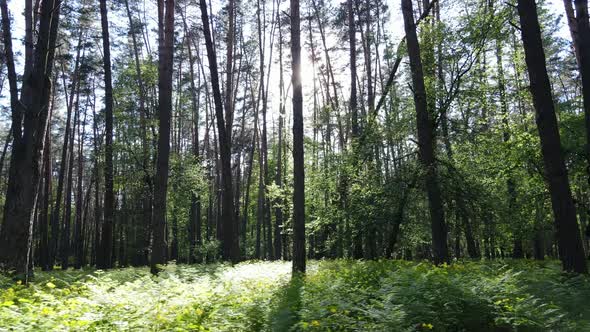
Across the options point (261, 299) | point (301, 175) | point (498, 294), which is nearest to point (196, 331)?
point (261, 299)

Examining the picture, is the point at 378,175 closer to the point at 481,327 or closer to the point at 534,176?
the point at 534,176

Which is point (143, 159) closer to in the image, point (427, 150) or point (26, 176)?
point (26, 176)

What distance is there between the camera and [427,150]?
11.6 metres

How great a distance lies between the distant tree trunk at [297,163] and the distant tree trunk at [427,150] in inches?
130

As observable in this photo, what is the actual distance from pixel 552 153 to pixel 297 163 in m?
5.91

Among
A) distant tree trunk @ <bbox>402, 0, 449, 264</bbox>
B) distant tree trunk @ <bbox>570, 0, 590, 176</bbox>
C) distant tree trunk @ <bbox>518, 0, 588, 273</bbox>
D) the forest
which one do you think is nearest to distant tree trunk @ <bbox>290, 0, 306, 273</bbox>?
the forest

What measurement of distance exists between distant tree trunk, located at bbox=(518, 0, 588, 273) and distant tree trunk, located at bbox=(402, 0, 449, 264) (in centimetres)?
329

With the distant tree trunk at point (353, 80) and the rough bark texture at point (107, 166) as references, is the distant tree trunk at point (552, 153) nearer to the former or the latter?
the distant tree trunk at point (353, 80)

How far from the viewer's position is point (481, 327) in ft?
18.2

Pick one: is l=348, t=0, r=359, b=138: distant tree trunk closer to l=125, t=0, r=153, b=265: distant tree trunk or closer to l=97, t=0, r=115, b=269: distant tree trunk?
l=125, t=0, r=153, b=265: distant tree trunk

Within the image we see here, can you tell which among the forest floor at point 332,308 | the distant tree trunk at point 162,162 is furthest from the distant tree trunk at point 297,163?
the distant tree trunk at point 162,162

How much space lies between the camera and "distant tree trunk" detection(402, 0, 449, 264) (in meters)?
11.0

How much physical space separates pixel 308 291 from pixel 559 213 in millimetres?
4986

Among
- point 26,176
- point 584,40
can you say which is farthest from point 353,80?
point 26,176
